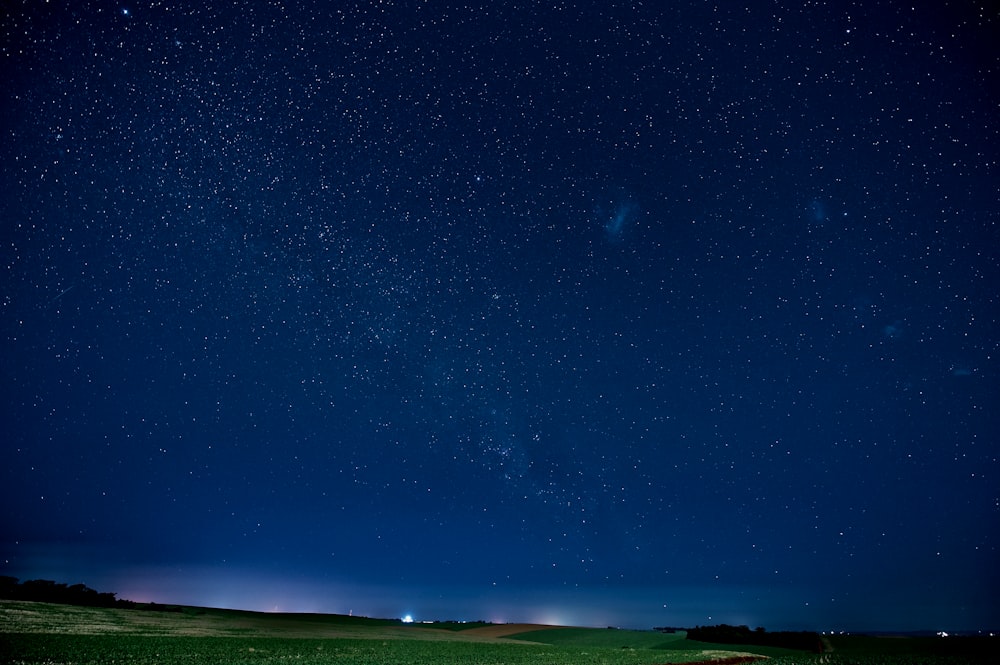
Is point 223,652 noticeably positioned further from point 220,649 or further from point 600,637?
point 600,637

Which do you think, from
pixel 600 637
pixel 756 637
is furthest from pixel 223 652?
pixel 756 637

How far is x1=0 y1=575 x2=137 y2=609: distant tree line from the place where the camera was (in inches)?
3145

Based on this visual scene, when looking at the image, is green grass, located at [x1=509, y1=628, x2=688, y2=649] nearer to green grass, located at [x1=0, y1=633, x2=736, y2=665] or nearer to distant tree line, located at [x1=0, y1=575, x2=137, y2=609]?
green grass, located at [x1=0, y1=633, x2=736, y2=665]

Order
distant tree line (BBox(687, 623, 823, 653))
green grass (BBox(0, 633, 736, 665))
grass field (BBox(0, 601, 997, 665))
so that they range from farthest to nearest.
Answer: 1. distant tree line (BBox(687, 623, 823, 653))
2. grass field (BBox(0, 601, 997, 665))
3. green grass (BBox(0, 633, 736, 665))

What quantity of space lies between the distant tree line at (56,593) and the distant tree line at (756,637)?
72.0 m

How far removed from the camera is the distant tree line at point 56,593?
79.9m

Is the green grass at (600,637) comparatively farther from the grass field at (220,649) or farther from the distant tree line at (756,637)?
the grass field at (220,649)

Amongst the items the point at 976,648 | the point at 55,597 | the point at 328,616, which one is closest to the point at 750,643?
the point at 976,648

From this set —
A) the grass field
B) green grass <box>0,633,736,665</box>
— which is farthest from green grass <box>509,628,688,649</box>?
green grass <box>0,633,736,665</box>

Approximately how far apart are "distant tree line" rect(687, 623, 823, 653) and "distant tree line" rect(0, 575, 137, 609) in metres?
72.0

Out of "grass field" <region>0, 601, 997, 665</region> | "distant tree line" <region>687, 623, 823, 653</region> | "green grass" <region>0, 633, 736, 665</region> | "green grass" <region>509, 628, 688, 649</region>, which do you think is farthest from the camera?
"distant tree line" <region>687, 623, 823, 653</region>

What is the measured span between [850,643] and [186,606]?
270 feet

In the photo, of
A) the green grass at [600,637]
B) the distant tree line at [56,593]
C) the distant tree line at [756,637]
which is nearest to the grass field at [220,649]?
the distant tree line at [756,637]

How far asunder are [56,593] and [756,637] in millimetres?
92305
